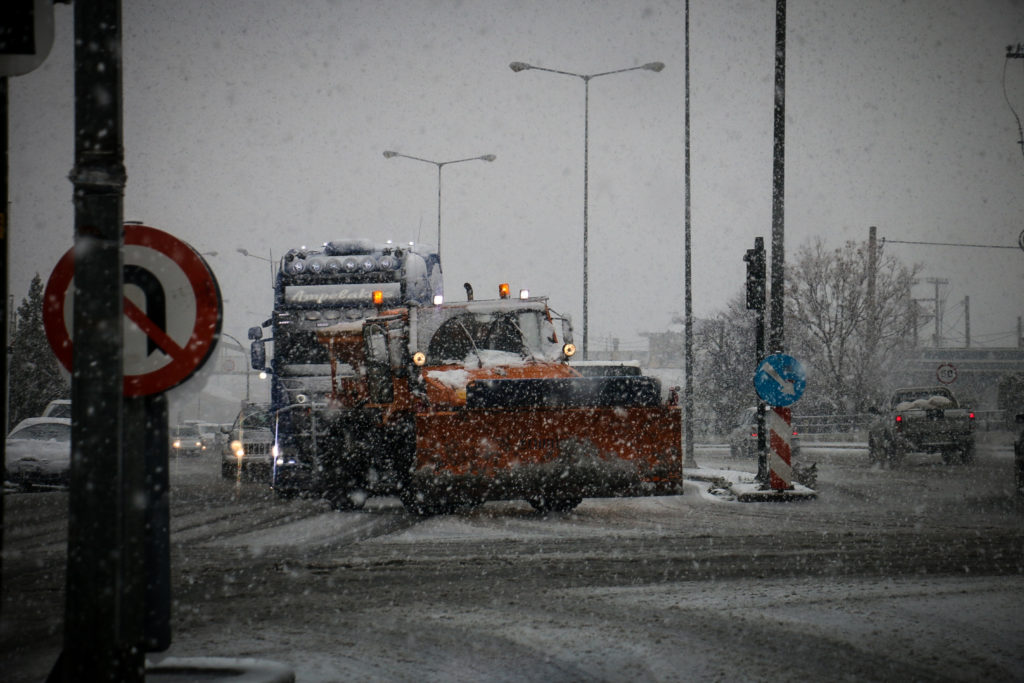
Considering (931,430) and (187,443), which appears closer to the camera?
(931,430)

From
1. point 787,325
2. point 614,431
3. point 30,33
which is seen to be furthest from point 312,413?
point 787,325

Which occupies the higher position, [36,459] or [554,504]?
[36,459]

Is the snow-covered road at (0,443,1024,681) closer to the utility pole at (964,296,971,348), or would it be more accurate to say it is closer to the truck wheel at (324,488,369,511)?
the truck wheel at (324,488,369,511)

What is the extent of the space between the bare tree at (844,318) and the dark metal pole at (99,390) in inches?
1801

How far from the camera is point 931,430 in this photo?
24234 millimetres

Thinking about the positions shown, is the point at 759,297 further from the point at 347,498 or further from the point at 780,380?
the point at 347,498

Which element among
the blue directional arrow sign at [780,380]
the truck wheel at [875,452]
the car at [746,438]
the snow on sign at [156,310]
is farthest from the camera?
the car at [746,438]

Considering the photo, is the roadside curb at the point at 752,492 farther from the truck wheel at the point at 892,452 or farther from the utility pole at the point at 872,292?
the utility pole at the point at 872,292

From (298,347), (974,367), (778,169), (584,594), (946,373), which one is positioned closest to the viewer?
(584,594)

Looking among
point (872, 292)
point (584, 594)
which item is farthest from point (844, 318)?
point (584, 594)

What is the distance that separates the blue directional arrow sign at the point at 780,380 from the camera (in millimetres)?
14891

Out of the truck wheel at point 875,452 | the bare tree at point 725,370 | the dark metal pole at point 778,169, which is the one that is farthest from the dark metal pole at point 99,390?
the bare tree at point 725,370

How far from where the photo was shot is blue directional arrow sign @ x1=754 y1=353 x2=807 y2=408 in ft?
48.9

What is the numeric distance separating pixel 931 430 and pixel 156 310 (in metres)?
23.1
